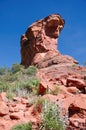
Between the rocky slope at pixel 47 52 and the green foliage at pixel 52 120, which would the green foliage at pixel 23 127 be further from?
the rocky slope at pixel 47 52

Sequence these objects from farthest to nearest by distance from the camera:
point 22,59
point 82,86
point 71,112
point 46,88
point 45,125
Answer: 1. point 22,59
2. point 82,86
3. point 46,88
4. point 71,112
5. point 45,125

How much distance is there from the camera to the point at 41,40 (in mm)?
33000

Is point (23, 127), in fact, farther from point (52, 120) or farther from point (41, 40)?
point (41, 40)

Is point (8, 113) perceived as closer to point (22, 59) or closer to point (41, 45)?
point (41, 45)

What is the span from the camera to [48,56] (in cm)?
3089

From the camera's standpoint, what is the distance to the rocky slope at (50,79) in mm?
9628

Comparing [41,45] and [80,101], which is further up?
[41,45]

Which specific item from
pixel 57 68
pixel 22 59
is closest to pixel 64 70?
pixel 57 68

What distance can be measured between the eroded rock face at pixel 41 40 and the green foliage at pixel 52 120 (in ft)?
72.8

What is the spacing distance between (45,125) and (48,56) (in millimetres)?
22886

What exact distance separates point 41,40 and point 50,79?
42.9ft

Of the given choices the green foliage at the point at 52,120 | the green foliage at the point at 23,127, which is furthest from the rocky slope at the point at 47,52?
the green foliage at the point at 52,120

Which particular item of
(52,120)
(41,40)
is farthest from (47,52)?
(52,120)

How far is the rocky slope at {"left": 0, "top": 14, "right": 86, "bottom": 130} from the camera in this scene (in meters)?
9.63
